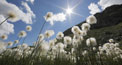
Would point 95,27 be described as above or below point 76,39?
above

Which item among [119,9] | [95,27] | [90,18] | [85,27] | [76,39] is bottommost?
[76,39]

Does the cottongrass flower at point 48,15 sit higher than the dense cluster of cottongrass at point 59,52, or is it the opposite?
the cottongrass flower at point 48,15

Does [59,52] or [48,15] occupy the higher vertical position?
[48,15]

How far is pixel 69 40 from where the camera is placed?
19.5 feet

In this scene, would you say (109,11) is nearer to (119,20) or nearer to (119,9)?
(119,9)

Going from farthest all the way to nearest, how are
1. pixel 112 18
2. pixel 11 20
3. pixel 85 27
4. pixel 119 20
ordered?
pixel 112 18 < pixel 119 20 < pixel 85 27 < pixel 11 20

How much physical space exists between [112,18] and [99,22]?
1464cm

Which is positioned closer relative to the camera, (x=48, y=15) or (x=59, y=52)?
(x=48, y=15)

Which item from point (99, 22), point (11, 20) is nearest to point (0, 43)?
point (11, 20)

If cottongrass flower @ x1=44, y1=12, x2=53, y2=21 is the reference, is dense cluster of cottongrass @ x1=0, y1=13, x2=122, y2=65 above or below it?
below

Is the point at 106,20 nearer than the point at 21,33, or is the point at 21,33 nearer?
the point at 21,33

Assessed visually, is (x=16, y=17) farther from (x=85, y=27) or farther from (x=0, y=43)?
(x=85, y=27)

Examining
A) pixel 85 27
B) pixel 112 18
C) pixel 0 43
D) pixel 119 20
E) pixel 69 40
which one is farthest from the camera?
pixel 112 18

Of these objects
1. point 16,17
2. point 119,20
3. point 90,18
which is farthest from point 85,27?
point 119,20
